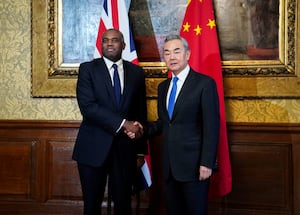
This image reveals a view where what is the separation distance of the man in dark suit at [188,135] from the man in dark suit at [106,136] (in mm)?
317

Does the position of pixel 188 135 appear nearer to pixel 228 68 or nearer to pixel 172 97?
pixel 172 97

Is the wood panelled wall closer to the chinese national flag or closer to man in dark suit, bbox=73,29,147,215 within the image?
the chinese national flag

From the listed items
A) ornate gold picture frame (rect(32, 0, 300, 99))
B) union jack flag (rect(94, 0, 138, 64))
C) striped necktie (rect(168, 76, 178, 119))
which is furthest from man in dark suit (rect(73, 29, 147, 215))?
ornate gold picture frame (rect(32, 0, 300, 99))

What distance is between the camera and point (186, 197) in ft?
6.75

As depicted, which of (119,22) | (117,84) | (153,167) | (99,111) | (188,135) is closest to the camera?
(188,135)

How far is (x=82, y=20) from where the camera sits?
3152 millimetres

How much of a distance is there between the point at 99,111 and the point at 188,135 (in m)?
0.53

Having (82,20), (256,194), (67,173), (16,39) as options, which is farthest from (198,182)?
(16,39)

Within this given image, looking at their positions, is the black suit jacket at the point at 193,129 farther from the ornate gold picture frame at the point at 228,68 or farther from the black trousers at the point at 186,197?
the ornate gold picture frame at the point at 228,68

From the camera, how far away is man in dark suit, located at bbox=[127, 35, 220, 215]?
201cm

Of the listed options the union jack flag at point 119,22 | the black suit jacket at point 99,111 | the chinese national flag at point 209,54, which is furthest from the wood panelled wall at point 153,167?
the black suit jacket at point 99,111

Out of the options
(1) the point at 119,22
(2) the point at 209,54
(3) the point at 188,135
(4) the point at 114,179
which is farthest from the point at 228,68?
(4) the point at 114,179

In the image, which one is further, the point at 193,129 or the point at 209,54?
the point at 209,54

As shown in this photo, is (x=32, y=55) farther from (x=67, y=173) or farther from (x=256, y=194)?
(x=256, y=194)
